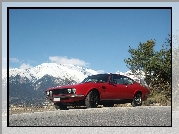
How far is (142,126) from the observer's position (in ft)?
40.2

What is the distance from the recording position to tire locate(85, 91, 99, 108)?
40.6 ft

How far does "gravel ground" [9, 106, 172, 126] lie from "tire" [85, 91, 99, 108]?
135 mm

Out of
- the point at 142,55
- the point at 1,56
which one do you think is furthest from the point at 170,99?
the point at 1,56

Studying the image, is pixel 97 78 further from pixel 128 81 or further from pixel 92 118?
pixel 92 118

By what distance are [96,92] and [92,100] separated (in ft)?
0.77

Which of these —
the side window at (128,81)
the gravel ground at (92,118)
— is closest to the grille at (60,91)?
the gravel ground at (92,118)

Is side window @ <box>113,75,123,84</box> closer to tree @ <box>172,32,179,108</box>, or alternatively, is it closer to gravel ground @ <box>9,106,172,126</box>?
gravel ground @ <box>9,106,172,126</box>

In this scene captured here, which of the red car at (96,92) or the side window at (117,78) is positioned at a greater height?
the side window at (117,78)

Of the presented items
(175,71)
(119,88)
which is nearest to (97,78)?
(119,88)

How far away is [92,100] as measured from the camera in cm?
1242

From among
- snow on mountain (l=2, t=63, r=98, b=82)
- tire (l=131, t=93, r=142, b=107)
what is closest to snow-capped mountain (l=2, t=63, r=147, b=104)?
snow on mountain (l=2, t=63, r=98, b=82)

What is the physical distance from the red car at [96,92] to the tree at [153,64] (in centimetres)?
32

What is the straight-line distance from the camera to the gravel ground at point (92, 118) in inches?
480

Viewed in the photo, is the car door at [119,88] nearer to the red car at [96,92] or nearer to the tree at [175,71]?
the red car at [96,92]
